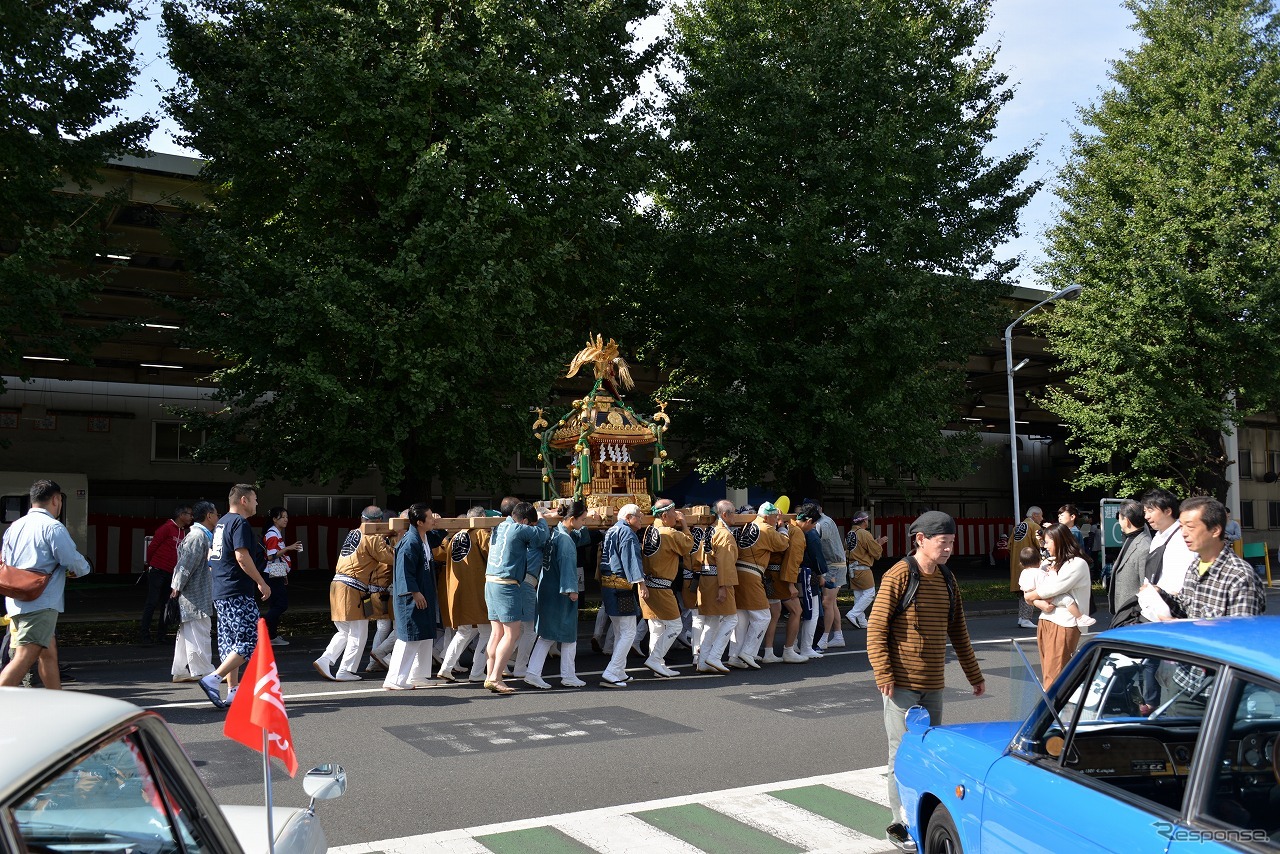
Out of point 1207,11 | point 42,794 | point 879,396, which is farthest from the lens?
point 1207,11

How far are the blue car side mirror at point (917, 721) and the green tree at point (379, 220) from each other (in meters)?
12.0

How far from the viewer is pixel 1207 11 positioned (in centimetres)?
2867

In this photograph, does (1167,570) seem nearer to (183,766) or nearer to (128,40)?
(183,766)

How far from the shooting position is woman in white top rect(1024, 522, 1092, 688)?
7.52 m

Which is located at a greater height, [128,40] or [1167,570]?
[128,40]

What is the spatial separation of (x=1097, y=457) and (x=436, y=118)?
2064cm

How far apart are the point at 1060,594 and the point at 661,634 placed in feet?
17.5

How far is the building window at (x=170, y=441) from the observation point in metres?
30.4

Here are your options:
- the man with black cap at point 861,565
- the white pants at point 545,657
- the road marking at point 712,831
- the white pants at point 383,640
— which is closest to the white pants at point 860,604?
the man with black cap at point 861,565

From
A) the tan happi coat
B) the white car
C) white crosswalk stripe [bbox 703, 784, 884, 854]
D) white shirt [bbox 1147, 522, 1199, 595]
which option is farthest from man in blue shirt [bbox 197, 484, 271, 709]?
white shirt [bbox 1147, 522, 1199, 595]

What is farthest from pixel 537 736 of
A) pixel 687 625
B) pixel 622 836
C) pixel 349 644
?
pixel 687 625

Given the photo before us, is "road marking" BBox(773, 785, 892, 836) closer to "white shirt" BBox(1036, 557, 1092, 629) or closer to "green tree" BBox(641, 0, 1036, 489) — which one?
"white shirt" BBox(1036, 557, 1092, 629)

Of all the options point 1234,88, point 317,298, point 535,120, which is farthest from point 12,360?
point 1234,88

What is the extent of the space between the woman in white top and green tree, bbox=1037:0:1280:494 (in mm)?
21274
